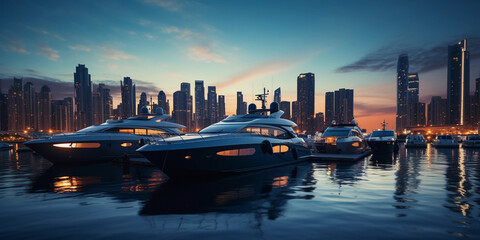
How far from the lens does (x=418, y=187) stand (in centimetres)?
979

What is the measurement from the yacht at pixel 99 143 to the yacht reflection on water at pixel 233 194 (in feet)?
19.2

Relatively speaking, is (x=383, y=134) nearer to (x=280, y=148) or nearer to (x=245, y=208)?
(x=280, y=148)

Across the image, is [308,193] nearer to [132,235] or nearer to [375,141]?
[132,235]

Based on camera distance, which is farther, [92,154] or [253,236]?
[92,154]

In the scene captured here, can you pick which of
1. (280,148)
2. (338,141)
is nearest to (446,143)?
(338,141)

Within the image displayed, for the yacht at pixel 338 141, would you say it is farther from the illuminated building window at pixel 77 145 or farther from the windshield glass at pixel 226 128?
the illuminated building window at pixel 77 145

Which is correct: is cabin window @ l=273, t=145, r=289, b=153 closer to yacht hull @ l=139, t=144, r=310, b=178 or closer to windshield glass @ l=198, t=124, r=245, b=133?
yacht hull @ l=139, t=144, r=310, b=178

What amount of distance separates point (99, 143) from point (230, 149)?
465 inches

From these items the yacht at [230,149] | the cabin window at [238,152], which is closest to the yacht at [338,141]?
the yacht at [230,149]

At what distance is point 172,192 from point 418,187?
891 cm

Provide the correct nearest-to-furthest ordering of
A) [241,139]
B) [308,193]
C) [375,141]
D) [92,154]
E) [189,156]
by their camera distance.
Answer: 1. [308,193]
2. [189,156]
3. [241,139]
4. [92,154]
5. [375,141]

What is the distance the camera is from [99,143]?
18.7 meters

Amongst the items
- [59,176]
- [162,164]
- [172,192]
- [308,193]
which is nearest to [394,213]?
[308,193]

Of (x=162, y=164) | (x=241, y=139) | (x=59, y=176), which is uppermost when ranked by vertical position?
(x=241, y=139)
